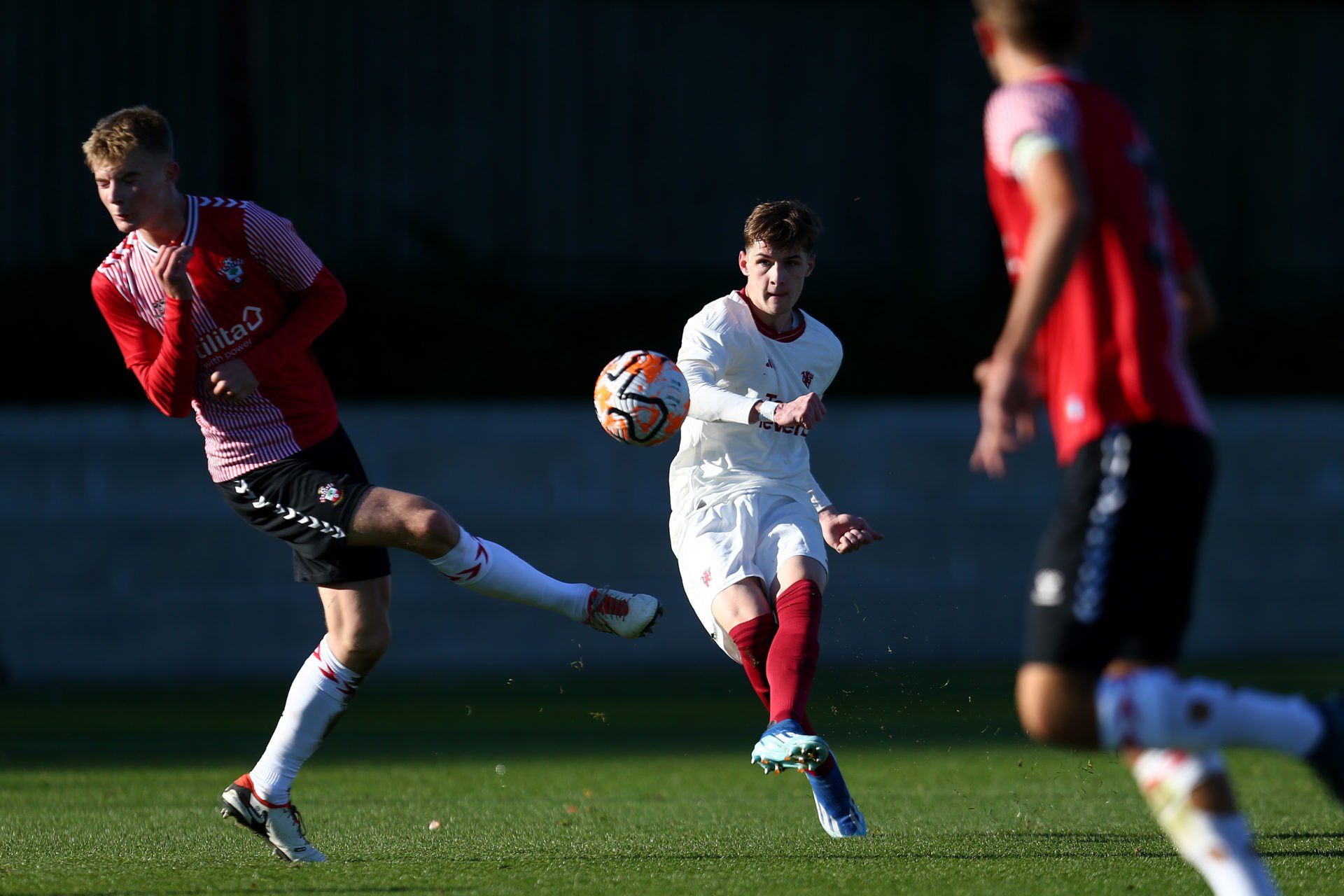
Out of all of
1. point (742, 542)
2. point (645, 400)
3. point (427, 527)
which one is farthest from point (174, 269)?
point (742, 542)

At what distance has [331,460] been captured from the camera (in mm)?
5109

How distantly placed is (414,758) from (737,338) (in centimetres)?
332

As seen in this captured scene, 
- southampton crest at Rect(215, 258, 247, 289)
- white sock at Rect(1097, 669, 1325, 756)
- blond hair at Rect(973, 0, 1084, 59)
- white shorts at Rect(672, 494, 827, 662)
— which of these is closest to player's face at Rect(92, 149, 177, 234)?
southampton crest at Rect(215, 258, 247, 289)

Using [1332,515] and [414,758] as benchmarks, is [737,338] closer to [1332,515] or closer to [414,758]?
[414,758]

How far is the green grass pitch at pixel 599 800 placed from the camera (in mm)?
4621

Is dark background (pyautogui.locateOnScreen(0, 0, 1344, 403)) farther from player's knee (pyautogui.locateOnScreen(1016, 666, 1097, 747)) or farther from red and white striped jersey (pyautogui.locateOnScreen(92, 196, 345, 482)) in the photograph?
player's knee (pyautogui.locateOnScreen(1016, 666, 1097, 747))

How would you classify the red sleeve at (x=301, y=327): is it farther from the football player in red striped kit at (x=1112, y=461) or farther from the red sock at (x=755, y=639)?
the football player in red striped kit at (x=1112, y=461)

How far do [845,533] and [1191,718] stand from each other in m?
2.31

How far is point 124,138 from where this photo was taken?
4855 millimetres

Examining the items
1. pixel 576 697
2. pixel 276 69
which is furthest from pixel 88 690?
pixel 276 69

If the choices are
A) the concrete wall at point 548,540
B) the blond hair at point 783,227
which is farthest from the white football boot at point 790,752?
the concrete wall at point 548,540

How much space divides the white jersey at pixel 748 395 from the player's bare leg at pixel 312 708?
1211mm

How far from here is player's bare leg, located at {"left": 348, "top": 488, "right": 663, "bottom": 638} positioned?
15.8 ft

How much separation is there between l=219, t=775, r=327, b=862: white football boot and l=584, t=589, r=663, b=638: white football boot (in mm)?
1083
